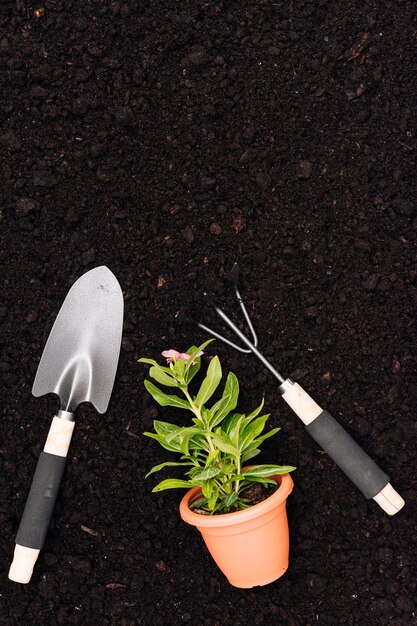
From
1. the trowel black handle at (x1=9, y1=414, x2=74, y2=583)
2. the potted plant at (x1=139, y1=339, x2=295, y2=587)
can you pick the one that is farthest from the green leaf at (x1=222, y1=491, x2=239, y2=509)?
the trowel black handle at (x1=9, y1=414, x2=74, y2=583)

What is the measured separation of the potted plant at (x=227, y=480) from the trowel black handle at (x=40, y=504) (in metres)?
0.20

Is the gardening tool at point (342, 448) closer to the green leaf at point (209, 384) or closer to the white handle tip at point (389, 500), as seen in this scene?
the white handle tip at point (389, 500)

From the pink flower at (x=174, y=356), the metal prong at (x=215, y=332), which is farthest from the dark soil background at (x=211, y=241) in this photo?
the pink flower at (x=174, y=356)

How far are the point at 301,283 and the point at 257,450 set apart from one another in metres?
0.36

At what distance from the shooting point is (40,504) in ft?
4.75

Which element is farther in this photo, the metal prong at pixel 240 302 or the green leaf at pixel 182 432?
the metal prong at pixel 240 302

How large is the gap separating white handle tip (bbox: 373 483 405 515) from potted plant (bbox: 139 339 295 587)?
0.62 ft

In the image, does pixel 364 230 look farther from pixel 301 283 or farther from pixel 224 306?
pixel 224 306

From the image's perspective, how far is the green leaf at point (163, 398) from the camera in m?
1.39

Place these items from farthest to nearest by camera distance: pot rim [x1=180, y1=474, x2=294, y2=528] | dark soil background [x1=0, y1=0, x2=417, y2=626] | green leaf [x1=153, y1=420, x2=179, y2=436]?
dark soil background [x1=0, y1=0, x2=417, y2=626], green leaf [x1=153, y1=420, x2=179, y2=436], pot rim [x1=180, y1=474, x2=294, y2=528]

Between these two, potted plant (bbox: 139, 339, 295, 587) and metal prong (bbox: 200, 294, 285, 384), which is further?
metal prong (bbox: 200, 294, 285, 384)

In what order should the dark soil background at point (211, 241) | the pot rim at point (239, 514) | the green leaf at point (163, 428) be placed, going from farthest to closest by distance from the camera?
the dark soil background at point (211, 241), the green leaf at point (163, 428), the pot rim at point (239, 514)

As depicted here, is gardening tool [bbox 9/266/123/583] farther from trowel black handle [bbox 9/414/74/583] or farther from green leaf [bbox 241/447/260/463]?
green leaf [bbox 241/447/260/463]

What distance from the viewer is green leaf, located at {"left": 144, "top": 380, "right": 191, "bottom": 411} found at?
1.39 meters
